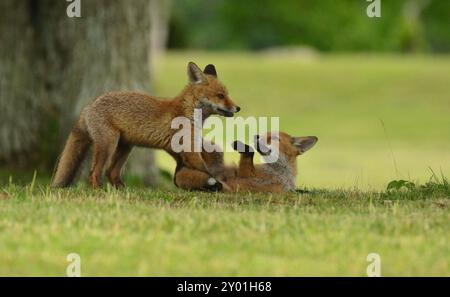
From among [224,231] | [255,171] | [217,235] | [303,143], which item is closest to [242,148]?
[255,171]

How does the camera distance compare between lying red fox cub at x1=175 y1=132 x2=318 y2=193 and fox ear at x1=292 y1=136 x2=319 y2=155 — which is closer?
lying red fox cub at x1=175 y1=132 x2=318 y2=193

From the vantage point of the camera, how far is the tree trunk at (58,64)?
14984mm

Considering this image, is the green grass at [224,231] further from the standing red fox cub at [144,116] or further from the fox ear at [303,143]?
the fox ear at [303,143]

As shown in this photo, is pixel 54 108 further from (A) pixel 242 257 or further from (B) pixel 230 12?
(B) pixel 230 12

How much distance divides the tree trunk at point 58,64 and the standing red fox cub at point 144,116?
4.56 meters

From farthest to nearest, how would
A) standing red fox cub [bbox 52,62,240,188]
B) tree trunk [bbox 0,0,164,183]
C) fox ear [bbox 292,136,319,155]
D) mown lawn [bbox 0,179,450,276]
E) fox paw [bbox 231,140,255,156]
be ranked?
tree trunk [bbox 0,0,164,183] < fox ear [bbox 292,136,319,155] < standing red fox cub [bbox 52,62,240,188] < fox paw [bbox 231,140,255,156] < mown lawn [bbox 0,179,450,276]

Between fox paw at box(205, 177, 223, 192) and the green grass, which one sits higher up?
fox paw at box(205, 177, 223, 192)

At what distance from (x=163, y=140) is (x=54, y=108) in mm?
6296

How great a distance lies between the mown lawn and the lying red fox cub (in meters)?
0.58

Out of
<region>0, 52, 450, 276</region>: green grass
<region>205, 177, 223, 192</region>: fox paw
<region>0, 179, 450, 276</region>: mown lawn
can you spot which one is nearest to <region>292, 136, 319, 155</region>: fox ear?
<region>0, 52, 450, 276</region>: green grass

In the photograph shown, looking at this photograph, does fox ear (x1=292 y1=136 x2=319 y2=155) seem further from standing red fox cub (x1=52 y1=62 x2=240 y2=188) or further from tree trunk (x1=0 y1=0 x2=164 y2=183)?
tree trunk (x1=0 y1=0 x2=164 y2=183)

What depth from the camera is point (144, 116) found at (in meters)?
10.2

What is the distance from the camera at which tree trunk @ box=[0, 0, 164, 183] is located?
15.0 meters

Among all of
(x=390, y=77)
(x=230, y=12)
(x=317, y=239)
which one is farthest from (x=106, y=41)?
(x=230, y=12)
